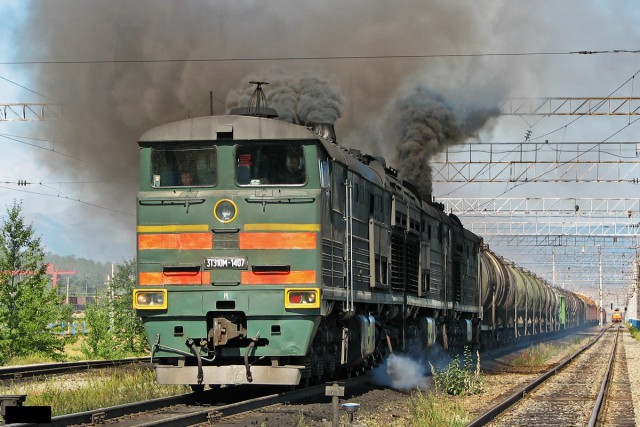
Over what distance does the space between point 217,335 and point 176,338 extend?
57 centimetres

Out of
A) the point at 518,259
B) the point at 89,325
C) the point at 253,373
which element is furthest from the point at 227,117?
the point at 518,259

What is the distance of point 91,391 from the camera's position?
14.3 m

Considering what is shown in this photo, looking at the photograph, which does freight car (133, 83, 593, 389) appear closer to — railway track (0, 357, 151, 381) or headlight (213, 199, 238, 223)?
headlight (213, 199, 238, 223)

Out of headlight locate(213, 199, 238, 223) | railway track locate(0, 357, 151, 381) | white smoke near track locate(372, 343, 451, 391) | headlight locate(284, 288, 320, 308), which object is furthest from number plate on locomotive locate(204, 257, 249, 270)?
railway track locate(0, 357, 151, 381)

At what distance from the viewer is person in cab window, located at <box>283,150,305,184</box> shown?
1258cm

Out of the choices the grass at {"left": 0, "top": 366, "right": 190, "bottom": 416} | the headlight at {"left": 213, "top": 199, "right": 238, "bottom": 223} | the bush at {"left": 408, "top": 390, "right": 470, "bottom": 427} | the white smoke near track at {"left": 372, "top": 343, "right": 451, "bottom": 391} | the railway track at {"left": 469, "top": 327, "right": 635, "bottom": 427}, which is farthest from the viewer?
the white smoke near track at {"left": 372, "top": 343, "right": 451, "bottom": 391}

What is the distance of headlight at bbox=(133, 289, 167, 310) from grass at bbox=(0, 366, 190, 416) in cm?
169

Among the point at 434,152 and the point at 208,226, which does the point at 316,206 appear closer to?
the point at 208,226

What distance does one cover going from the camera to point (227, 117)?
1269cm

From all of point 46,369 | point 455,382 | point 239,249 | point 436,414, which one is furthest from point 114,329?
point 436,414

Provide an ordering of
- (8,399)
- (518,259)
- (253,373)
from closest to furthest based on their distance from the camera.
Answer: (8,399)
(253,373)
(518,259)

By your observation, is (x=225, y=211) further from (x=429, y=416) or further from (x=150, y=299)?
(x=429, y=416)

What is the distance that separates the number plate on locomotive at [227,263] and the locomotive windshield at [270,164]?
1040 mm

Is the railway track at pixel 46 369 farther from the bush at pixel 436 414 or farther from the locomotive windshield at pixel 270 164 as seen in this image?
the bush at pixel 436 414
